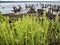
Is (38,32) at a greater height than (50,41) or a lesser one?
greater

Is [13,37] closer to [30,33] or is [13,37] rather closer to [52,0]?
[30,33]

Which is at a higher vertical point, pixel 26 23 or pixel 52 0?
pixel 26 23

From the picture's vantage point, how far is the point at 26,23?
2807 millimetres

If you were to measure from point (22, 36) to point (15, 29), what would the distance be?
31cm

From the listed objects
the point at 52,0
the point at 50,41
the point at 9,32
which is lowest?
the point at 52,0

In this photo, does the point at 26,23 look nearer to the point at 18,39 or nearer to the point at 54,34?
the point at 18,39

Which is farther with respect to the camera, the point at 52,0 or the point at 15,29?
the point at 52,0

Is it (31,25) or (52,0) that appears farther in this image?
(52,0)

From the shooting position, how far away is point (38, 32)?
2736mm

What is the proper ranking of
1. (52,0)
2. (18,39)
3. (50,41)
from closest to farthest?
(18,39)
(50,41)
(52,0)

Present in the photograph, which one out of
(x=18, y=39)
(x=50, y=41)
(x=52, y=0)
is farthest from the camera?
(x=52, y=0)

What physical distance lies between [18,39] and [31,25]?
0.26 meters

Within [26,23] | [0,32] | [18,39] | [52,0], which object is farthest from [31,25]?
[52,0]

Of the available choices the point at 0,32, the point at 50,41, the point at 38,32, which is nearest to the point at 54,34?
the point at 50,41
